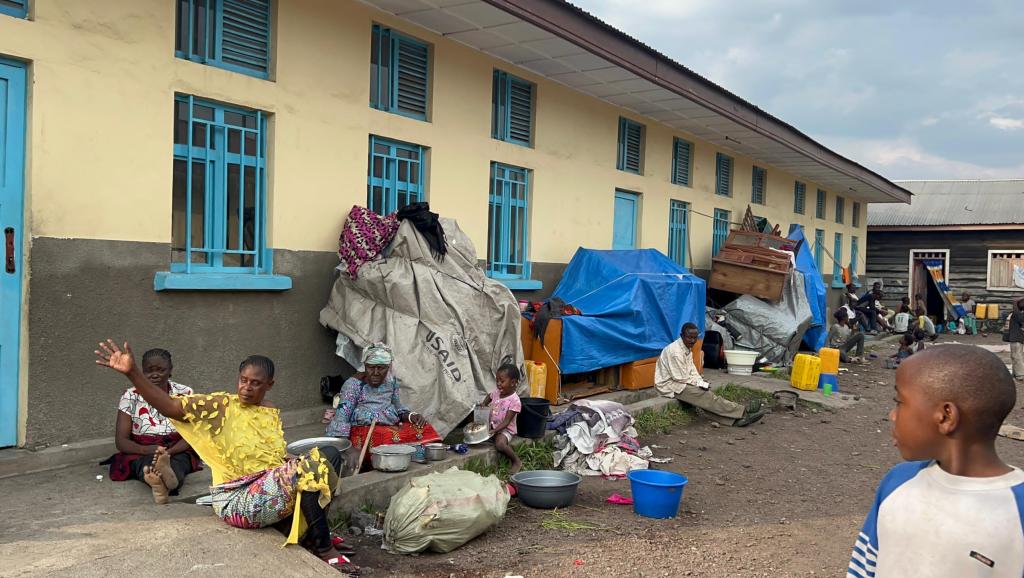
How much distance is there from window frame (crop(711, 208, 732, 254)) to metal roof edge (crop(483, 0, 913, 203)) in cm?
176

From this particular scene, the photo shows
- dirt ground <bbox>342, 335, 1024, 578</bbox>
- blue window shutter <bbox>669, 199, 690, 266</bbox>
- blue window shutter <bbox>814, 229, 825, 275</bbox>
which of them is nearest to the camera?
dirt ground <bbox>342, 335, 1024, 578</bbox>

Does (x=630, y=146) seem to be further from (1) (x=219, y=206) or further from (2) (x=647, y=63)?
(1) (x=219, y=206)

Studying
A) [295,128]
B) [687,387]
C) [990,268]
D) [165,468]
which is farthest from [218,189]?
[990,268]

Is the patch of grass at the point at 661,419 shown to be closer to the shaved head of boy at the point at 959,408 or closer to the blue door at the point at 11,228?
the blue door at the point at 11,228

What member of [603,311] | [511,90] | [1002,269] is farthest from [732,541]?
[1002,269]

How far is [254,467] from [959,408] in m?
3.64

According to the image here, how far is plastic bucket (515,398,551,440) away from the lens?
23.1ft

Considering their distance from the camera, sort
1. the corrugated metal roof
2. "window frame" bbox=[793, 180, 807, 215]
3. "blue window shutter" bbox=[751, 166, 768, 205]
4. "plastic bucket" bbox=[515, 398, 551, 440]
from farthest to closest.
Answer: the corrugated metal roof, "window frame" bbox=[793, 180, 807, 215], "blue window shutter" bbox=[751, 166, 768, 205], "plastic bucket" bbox=[515, 398, 551, 440]

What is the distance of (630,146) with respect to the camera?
1232 centimetres

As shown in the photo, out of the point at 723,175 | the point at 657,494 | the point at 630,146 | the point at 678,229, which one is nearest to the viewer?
the point at 657,494

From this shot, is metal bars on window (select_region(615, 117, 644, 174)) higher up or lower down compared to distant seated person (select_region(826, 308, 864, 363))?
higher up

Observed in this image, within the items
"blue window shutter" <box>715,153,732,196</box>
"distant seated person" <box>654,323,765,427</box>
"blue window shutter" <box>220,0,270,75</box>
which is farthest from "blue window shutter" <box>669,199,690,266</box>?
"blue window shutter" <box>220,0,270,75</box>

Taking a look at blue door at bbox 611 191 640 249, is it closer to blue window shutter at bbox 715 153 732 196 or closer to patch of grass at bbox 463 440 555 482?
blue window shutter at bbox 715 153 732 196

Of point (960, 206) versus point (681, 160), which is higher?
point (960, 206)
